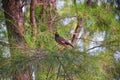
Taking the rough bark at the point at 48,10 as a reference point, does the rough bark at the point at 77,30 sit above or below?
below

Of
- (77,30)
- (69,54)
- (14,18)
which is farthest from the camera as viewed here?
(77,30)

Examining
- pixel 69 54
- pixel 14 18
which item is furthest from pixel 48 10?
pixel 69 54

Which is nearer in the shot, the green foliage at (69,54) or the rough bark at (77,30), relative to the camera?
the green foliage at (69,54)

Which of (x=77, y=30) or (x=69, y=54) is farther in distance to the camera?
(x=77, y=30)

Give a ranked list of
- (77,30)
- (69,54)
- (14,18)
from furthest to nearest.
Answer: (77,30), (14,18), (69,54)

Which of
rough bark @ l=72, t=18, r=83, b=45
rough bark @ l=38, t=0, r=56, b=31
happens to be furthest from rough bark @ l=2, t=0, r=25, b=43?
rough bark @ l=72, t=18, r=83, b=45

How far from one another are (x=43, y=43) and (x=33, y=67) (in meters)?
0.50

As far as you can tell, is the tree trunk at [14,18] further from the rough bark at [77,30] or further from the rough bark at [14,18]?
the rough bark at [77,30]

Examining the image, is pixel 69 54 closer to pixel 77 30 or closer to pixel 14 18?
pixel 14 18

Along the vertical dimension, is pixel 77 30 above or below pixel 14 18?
below

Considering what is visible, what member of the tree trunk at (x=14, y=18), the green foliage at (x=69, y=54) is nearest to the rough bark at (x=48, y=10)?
the green foliage at (x=69, y=54)

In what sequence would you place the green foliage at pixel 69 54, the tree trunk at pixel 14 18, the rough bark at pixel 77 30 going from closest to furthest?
the green foliage at pixel 69 54
the tree trunk at pixel 14 18
the rough bark at pixel 77 30

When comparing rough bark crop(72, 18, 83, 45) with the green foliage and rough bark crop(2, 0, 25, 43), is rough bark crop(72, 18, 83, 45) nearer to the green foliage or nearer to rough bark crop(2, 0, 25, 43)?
the green foliage

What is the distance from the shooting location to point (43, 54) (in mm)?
1398
